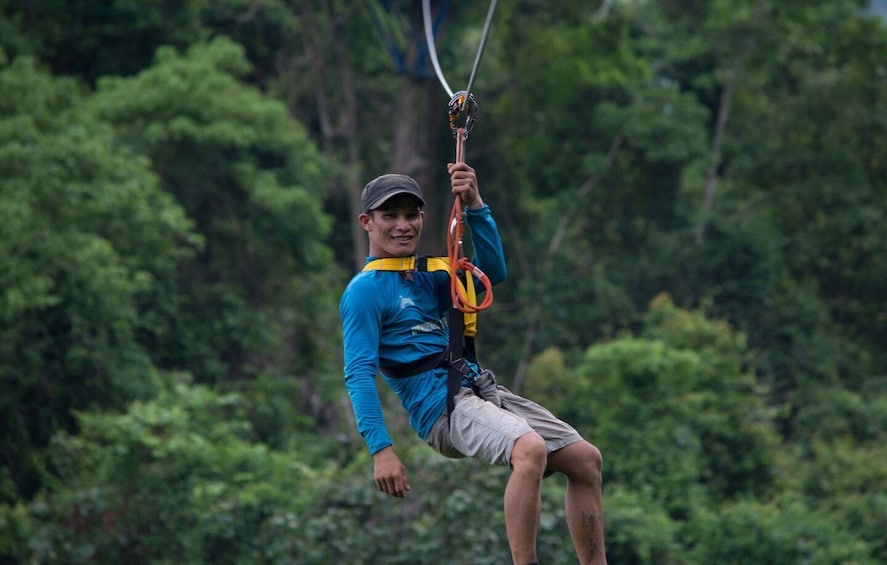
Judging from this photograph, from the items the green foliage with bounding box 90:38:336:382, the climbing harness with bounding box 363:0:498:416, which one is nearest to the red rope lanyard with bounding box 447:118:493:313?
the climbing harness with bounding box 363:0:498:416

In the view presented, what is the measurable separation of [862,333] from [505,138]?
245 inches

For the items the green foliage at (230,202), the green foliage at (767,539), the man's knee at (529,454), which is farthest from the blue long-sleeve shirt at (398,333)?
the green foliage at (230,202)

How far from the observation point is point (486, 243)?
17.0 feet

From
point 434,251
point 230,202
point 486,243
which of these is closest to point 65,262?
point 230,202

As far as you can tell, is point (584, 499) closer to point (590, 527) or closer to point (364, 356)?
point (590, 527)

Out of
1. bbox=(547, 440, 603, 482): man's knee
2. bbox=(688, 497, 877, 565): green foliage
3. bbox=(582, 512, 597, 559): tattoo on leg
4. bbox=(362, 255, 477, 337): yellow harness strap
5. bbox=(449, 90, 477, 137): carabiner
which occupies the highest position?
bbox=(449, 90, 477, 137): carabiner

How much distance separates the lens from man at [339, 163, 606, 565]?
4645 millimetres

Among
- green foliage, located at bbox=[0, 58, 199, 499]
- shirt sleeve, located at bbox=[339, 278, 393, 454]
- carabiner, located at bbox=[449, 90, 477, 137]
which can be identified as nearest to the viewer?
shirt sleeve, located at bbox=[339, 278, 393, 454]

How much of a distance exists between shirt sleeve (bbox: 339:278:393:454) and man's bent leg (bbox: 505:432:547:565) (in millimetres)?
453

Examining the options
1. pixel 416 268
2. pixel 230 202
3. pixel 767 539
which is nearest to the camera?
pixel 416 268

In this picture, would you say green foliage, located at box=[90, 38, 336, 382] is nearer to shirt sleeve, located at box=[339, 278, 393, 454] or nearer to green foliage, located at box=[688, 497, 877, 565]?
green foliage, located at box=[688, 497, 877, 565]

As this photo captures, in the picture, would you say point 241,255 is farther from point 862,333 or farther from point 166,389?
Result: point 862,333

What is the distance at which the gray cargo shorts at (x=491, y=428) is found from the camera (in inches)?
184

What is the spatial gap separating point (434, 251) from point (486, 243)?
13.6 metres
